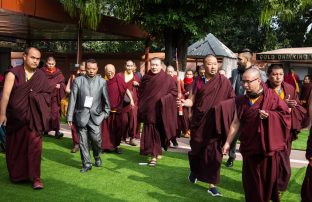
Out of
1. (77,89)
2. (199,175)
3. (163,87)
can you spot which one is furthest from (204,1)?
(199,175)

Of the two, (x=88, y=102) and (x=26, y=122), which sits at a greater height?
(x=88, y=102)

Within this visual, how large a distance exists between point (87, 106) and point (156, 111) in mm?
1274

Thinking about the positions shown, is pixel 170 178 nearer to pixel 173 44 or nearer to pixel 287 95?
pixel 287 95

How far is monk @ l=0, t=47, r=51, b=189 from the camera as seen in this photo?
546 cm

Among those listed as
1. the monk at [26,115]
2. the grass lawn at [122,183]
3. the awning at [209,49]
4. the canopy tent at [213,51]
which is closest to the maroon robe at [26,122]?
the monk at [26,115]

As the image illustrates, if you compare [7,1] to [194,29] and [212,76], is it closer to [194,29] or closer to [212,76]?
[194,29]

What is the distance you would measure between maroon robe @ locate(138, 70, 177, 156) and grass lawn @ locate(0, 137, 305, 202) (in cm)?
41

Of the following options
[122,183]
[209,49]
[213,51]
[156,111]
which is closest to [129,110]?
[156,111]

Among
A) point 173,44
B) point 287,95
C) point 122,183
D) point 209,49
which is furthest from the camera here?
point 209,49

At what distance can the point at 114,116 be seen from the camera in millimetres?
8414

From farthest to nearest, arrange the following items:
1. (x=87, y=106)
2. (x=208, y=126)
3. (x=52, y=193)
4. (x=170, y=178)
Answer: (x=87, y=106) < (x=170, y=178) < (x=208, y=126) < (x=52, y=193)

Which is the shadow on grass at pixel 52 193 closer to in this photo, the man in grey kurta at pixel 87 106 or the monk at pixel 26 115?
the monk at pixel 26 115

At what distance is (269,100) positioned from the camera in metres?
4.35

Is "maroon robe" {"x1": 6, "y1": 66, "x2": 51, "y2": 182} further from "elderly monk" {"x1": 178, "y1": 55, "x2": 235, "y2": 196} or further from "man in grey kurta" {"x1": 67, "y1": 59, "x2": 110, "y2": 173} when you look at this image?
"elderly monk" {"x1": 178, "y1": 55, "x2": 235, "y2": 196}
